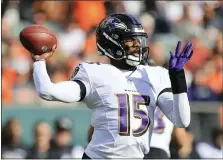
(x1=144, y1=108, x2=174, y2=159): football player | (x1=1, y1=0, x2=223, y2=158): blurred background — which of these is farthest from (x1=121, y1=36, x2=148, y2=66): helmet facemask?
(x1=1, y1=0, x2=223, y2=158): blurred background

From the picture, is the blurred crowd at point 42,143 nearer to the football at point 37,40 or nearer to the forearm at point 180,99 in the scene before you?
the football at point 37,40

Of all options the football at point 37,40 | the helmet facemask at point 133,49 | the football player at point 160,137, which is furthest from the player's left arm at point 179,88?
the football player at point 160,137

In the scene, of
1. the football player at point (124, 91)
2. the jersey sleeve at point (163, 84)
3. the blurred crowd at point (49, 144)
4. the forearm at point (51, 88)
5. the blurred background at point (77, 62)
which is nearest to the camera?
the forearm at point (51, 88)

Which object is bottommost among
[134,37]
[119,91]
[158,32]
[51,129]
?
[51,129]

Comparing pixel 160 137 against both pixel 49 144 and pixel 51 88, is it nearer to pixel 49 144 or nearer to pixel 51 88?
pixel 51 88

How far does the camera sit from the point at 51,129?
29.0 feet

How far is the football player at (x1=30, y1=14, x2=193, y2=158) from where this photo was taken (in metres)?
4.40

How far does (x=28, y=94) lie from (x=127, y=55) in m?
4.83

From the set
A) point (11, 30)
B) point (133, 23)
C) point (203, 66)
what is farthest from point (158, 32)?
point (133, 23)

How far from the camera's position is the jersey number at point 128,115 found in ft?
14.7

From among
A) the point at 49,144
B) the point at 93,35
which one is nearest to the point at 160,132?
the point at 49,144

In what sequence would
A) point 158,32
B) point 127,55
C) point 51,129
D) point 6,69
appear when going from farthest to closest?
point 158,32, point 6,69, point 51,129, point 127,55

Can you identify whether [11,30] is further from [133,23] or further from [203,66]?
[133,23]

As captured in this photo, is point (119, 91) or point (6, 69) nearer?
point (119, 91)
